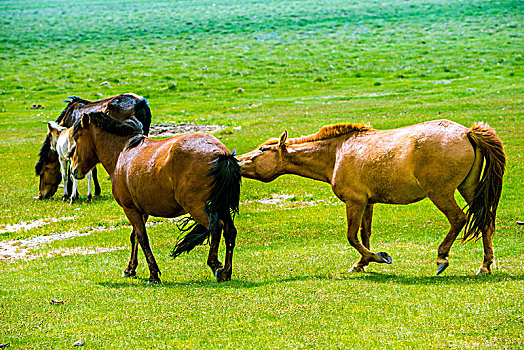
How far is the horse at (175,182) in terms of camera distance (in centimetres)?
1082

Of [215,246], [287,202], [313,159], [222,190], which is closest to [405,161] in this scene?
[313,159]

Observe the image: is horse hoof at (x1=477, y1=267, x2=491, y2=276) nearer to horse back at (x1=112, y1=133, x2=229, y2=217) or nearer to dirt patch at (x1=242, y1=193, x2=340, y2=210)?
horse back at (x1=112, y1=133, x2=229, y2=217)

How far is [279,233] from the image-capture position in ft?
50.2

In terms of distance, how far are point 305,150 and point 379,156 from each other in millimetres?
1617

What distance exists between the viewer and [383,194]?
11000 mm

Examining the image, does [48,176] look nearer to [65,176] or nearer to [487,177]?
[65,176]

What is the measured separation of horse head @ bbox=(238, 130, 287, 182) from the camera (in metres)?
12.1

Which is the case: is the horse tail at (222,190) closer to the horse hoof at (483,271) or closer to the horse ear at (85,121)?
the horse ear at (85,121)

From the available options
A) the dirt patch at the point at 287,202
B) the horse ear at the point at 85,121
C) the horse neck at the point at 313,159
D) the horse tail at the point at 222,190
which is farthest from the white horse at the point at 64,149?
the horse tail at the point at 222,190

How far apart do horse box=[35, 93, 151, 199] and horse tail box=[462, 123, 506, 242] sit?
1225 cm

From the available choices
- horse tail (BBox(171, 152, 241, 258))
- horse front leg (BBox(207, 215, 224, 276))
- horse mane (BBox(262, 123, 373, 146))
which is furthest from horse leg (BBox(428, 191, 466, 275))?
horse front leg (BBox(207, 215, 224, 276))

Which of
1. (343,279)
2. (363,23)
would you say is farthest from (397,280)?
(363,23)

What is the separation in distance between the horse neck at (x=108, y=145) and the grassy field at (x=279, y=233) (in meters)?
2.28

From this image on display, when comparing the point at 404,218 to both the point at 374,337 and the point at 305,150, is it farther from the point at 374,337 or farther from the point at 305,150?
the point at 374,337
